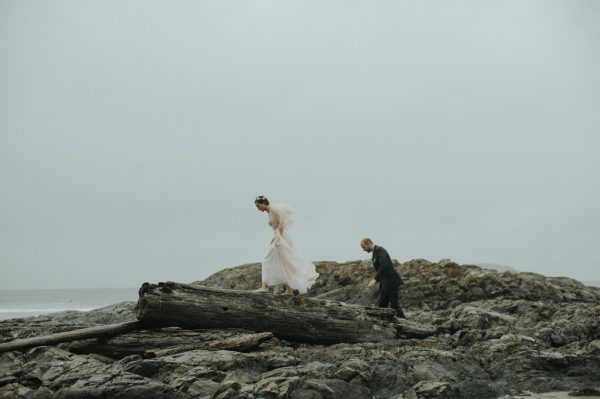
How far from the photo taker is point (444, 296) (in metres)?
21.5

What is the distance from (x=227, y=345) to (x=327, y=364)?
225cm

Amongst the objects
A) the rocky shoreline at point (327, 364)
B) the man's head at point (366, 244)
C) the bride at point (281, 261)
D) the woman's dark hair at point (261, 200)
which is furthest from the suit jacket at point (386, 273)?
the woman's dark hair at point (261, 200)

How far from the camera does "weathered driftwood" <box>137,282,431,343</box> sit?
399 inches

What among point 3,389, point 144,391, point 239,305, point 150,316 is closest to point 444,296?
point 239,305

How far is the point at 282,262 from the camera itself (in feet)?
41.3

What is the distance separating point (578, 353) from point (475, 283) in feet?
36.8

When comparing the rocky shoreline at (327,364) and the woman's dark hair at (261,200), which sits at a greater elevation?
the woman's dark hair at (261,200)

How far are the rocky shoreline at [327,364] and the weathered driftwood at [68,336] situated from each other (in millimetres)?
209

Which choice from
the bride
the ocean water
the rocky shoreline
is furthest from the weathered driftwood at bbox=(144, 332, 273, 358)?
the ocean water

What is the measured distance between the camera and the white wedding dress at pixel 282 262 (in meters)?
12.6

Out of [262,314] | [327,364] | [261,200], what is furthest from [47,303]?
[327,364]

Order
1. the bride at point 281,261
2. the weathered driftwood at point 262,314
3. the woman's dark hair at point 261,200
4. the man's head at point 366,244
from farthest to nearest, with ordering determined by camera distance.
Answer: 1. the man's head at point 366,244
2. the woman's dark hair at point 261,200
3. the bride at point 281,261
4. the weathered driftwood at point 262,314

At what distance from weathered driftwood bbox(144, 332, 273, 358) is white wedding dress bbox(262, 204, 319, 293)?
2.43 meters

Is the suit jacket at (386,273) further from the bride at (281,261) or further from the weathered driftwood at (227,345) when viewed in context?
the weathered driftwood at (227,345)
